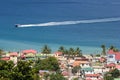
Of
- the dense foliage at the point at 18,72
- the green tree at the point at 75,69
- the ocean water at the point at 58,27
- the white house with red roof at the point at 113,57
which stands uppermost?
the ocean water at the point at 58,27

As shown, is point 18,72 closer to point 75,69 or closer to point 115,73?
point 115,73

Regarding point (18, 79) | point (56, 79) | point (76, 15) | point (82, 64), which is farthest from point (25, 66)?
point (76, 15)

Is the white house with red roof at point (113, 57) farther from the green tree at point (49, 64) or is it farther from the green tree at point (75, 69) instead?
the green tree at point (49, 64)

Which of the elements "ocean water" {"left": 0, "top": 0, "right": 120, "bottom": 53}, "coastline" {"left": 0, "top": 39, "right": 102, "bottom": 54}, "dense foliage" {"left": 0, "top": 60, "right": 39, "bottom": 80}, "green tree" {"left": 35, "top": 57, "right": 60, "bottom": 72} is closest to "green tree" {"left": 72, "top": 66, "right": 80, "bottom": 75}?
"green tree" {"left": 35, "top": 57, "right": 60, "bottom": 72}

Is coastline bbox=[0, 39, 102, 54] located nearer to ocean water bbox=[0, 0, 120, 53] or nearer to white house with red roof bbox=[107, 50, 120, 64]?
ocean water bbox=[0, 0, 120, 53]

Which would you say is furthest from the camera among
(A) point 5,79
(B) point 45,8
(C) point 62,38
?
(B) point 45,8

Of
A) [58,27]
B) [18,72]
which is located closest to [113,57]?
[18,72]

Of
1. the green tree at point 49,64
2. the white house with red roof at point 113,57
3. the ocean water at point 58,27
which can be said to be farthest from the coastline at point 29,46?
the green tree at point 49,64

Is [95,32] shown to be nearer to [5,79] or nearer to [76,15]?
[76,15]

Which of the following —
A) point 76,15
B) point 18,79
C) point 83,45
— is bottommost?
point 18,79
